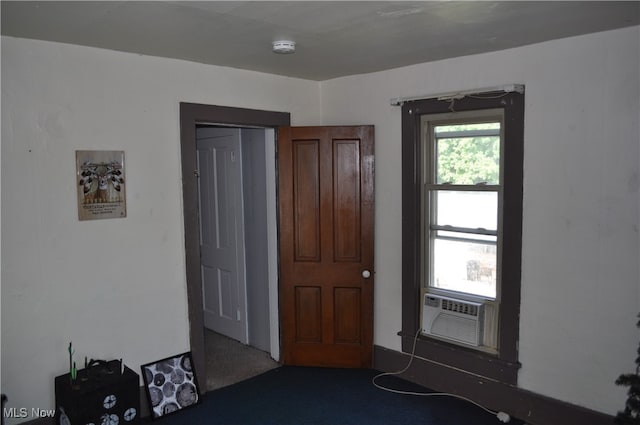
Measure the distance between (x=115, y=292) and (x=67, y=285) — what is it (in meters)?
0.30

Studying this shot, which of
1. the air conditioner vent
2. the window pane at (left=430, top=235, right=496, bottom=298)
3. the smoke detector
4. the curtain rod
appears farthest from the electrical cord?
the smoke detector

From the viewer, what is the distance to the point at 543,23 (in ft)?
8.49

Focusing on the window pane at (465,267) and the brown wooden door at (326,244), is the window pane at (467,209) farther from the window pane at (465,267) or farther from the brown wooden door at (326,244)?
the brown wooden door at (326,244)

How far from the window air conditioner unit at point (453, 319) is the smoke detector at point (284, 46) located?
6.71 ft

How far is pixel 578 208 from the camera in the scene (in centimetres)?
292

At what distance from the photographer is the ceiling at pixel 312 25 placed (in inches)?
89.0

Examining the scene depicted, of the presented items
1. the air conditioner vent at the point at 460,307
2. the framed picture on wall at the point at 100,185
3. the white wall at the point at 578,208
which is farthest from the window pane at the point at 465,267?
the framed picture on wall at the point at 100,185

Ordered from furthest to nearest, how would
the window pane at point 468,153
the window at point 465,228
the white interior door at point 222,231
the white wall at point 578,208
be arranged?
the white interior door at point 222,231
the window pane at point 468,153
the window at point 465,228
the white wall at point 578,208

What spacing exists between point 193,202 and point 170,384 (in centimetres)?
128

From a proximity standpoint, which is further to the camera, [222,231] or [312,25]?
[222,231]

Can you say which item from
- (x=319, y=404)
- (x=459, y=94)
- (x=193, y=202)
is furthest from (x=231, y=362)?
(x=459, y=94)

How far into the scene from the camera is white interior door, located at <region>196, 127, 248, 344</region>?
4594 mm

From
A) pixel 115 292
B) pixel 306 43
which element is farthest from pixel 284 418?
pixel 306 43

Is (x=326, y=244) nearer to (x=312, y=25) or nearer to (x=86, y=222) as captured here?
(x=86, y=222)
